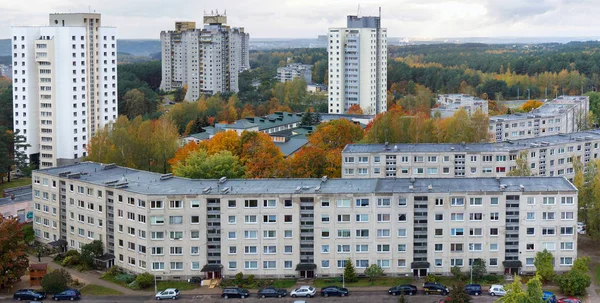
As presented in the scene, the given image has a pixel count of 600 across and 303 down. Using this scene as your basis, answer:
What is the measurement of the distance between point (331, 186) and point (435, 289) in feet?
20.5

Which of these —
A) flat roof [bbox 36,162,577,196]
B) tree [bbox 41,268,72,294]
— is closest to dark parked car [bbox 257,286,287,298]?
flat roof [bbox 36,162,577,196]

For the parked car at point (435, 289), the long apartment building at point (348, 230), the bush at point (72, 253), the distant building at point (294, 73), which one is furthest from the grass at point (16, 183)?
the distant building at point (294, 73)

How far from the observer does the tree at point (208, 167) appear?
4100cm

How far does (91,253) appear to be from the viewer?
3350cm

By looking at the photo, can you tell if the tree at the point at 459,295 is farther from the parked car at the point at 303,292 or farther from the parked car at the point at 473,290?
the parked car at the point at 303,292

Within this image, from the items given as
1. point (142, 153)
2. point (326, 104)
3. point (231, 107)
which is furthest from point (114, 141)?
point (326, 104)

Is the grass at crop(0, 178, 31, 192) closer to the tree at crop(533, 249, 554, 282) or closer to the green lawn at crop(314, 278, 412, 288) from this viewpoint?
the green lawn at crop(314, 278, 412, 288)

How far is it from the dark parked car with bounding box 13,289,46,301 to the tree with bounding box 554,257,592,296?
19.5 meters

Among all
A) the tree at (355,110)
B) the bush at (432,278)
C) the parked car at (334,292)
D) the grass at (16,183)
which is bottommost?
the parked car at (334,292)

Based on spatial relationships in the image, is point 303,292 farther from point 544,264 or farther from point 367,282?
point 544,264

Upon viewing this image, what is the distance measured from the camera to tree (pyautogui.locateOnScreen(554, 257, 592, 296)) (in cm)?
2920

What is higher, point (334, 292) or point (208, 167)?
point (208, 167)

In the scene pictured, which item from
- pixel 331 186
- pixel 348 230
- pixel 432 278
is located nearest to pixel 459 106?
pixel 331 186

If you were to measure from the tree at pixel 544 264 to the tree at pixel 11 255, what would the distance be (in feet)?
66.1
